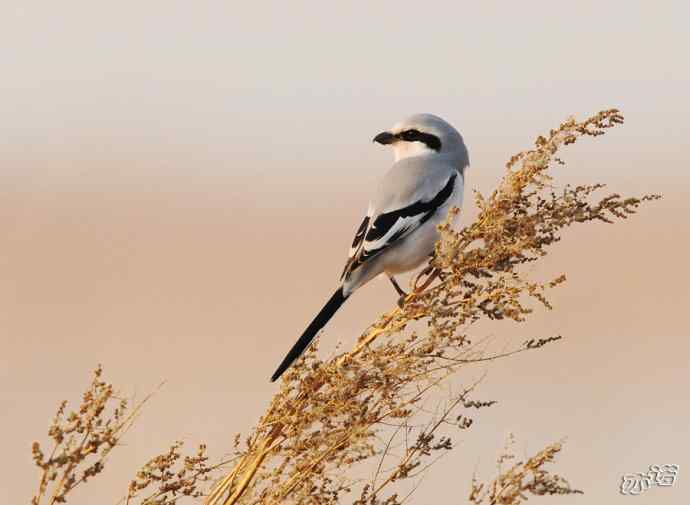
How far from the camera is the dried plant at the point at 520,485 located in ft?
8.25

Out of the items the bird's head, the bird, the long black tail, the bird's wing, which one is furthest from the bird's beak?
the long black tail

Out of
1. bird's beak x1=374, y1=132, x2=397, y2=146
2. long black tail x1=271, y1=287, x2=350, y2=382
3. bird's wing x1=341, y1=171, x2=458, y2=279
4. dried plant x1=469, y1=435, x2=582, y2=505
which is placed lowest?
dried plant x1=469, y1=435, x2=582, y2=505

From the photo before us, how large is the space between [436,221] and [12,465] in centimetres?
387

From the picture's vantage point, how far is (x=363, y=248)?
4137mm

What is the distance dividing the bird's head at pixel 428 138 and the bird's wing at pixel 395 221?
0.42 m

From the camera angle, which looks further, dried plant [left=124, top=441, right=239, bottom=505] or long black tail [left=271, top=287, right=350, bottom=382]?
long black tail [left=271, top=287, right=350, bottom=382]

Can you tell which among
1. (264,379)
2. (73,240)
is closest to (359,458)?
(264,379)

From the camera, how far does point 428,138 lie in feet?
15.8

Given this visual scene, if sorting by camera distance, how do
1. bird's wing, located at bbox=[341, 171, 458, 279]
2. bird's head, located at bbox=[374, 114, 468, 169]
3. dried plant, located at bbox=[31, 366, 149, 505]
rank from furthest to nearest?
1. bird's head, located at bbox=[374, 114, 468, 169]
2. bird's wing, located at bbox=[341, 171, 458, 279]
3. dried plant, located at bbox=[31, 366, 149, 505]

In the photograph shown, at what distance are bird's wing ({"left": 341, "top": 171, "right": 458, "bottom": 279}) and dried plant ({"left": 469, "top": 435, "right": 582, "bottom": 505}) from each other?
161cm

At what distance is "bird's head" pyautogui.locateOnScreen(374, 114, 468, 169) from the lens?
15.7 feet

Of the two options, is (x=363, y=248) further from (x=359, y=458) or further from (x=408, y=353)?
(x=359, y=458)

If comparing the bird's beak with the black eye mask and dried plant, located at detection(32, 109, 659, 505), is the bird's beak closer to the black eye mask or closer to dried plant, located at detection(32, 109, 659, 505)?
the black eye mask

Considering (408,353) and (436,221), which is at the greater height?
(436,221)
